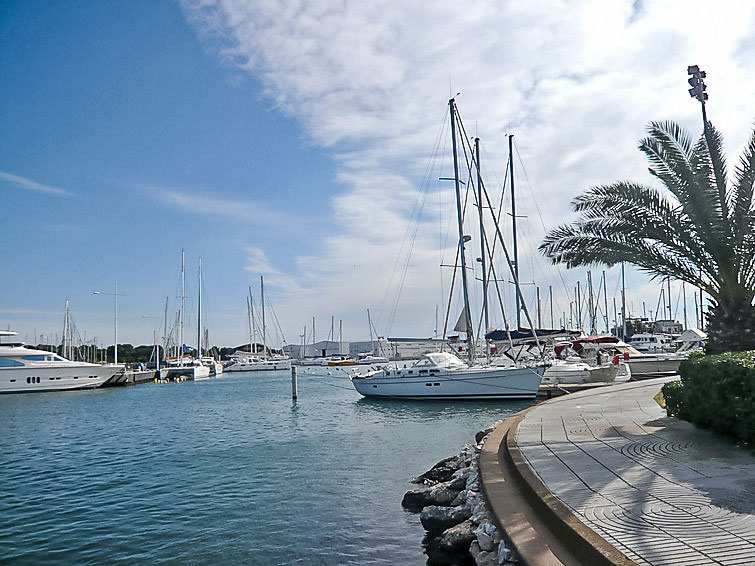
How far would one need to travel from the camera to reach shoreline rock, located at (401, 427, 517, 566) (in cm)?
699

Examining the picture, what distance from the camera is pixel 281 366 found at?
101 m

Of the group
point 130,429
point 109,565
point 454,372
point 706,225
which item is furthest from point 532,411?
point 130,429

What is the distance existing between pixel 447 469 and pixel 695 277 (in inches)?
295

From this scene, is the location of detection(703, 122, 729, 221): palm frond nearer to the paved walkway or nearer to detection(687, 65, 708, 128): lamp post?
detection(687, 65, 708, 128): lamp post

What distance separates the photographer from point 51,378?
5591 centimetres

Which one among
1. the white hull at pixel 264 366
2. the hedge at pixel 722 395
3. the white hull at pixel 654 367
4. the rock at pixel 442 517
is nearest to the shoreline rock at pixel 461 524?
the rock at pixel 442 517

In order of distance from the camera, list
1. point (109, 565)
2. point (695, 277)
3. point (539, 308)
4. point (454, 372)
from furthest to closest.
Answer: point (539, 308) → point (454, 372) → point (695, 277) → point (109, 565)

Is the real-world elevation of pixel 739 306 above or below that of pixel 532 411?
above

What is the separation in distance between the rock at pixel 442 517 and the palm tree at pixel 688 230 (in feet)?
26.0

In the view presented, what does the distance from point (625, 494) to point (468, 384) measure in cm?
2640

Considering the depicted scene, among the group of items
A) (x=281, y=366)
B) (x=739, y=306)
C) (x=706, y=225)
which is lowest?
(x=281, y=366)

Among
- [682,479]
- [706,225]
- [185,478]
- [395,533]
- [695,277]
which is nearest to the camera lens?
[682,479]

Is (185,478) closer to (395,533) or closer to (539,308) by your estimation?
(395,533)

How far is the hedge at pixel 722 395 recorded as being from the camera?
8883mm
